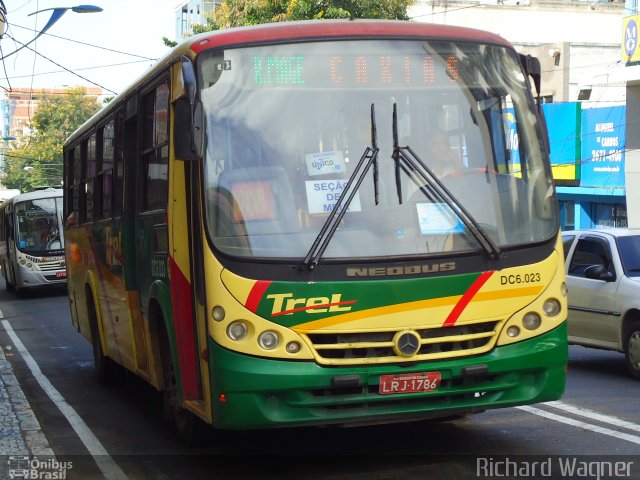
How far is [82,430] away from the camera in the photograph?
9.42 meters

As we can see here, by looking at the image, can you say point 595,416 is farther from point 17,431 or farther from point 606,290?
point 17,431

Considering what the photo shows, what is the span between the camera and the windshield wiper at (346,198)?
6414mm

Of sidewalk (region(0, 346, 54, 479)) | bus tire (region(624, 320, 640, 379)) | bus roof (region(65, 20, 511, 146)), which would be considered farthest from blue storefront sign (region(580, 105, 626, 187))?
bus roof (region(65, 20, 511, 146))

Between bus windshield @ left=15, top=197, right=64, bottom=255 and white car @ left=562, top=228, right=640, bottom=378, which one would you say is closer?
white car @ left=562, top=228, right=640, bottom=378

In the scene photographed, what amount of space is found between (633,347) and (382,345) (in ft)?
19.1

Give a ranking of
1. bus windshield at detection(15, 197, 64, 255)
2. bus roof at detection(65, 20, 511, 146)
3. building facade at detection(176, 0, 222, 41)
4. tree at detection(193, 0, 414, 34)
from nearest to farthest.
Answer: bus roof at detection(65, 20, 511, 146) → bus windshield at detection(15, 197, 64, 255) → tree at detection(193, 0, 414, 34) → building facade at detection(176, 0, 222, 41)

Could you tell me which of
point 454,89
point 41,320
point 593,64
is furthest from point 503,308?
point 593,64

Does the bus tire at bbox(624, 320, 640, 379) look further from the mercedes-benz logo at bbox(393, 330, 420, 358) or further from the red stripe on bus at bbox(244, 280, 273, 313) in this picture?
the red stripe on bus at bbox(244, 280, 273, 313)

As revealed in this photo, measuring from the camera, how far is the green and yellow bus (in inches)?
252

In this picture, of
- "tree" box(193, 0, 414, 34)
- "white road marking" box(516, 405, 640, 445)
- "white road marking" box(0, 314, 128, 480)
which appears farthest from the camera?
"tree" box(193, 0, 414, 34)

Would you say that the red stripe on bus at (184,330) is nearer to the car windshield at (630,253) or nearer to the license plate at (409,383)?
the license plate at (409,383)

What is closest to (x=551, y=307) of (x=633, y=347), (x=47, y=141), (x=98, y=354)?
(x=633, y=347)

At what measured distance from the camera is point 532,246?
6789mm

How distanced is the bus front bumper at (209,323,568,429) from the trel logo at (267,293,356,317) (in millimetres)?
305
